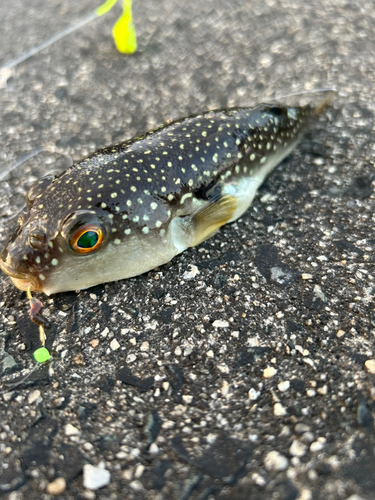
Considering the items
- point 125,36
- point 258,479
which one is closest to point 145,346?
point 258,479

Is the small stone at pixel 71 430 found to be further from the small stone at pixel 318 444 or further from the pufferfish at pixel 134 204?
the small stone at pixel 318 444

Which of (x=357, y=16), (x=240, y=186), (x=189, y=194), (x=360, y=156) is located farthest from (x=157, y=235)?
(x=357, y=16)

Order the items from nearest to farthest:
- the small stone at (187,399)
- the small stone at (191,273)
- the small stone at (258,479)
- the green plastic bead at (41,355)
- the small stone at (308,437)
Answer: the small stone at (258,479) → the small stone at (308,437) → the small stone at (187,399) → the green plastic bead at (41,355) → the small stone at (191,273)

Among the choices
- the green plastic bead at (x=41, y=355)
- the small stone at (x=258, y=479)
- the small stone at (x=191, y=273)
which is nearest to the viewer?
the small stone at (x=258, y=479)

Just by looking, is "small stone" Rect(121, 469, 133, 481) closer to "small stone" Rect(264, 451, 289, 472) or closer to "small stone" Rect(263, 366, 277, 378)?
"small stone" Rect(264, 451, 289, 472)

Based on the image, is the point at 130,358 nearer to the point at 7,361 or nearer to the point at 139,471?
the point at 139,471

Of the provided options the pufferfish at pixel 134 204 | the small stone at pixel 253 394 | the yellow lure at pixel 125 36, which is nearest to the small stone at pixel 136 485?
the small stone at pixel 253 394

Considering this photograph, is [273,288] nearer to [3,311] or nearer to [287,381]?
[287,381]
